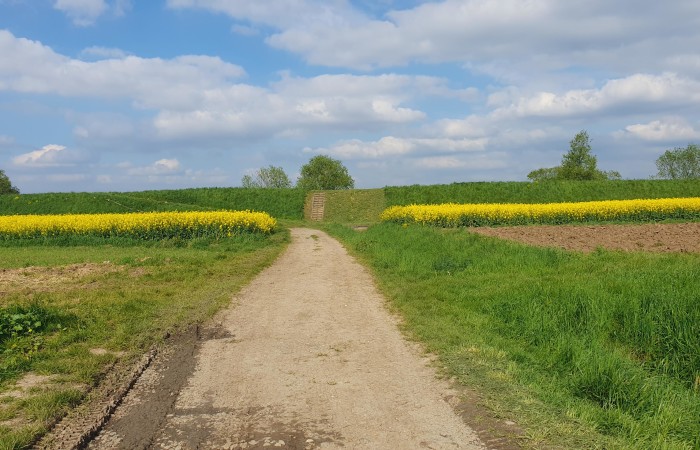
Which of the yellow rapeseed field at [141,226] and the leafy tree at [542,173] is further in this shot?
the leafy tree at [542,173]

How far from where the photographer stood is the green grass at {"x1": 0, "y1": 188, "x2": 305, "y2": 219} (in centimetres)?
4088

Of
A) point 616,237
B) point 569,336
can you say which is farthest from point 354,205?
point 569,336

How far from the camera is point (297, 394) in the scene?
17.3 feet

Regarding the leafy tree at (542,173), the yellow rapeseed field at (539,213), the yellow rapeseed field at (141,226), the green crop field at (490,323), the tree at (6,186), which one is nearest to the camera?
the green crop field at (490,323)

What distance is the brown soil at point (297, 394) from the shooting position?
427 centimetres

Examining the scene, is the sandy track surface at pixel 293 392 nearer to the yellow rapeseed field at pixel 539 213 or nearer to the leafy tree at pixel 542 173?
the yellow rapeseed field at pixel 539 213

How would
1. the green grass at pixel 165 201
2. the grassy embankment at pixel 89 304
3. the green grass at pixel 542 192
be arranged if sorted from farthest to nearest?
the green grass at pixel 542 192
the green grass at pixel 165 201
the grassy embankment at pixel 89 304

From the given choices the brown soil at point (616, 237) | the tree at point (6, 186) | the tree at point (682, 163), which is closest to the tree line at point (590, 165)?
the tree at point (682, 163)

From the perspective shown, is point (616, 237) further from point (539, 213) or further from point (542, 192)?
point (542, 192)

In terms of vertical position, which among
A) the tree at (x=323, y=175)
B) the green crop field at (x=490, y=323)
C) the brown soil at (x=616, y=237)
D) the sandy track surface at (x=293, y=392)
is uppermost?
the tree at (x=323, y=175)

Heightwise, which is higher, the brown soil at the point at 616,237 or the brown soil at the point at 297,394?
the brown soil at the point at 616,237

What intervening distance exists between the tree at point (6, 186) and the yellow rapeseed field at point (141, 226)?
234ft

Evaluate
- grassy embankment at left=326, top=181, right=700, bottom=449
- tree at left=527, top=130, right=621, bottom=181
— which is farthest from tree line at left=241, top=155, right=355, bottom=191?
grassy embankment at left=326, top=181, right=700, bottom=449

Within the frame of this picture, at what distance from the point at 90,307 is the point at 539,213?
2756 cm
